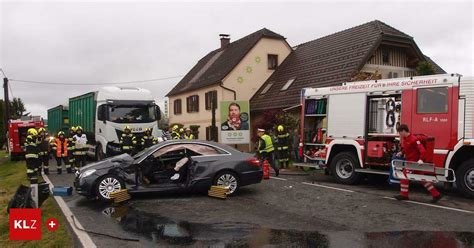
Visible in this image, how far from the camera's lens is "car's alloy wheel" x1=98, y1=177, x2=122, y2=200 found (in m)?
9.34

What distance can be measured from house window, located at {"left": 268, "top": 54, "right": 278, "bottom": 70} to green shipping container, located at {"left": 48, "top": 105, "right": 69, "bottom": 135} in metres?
13.1

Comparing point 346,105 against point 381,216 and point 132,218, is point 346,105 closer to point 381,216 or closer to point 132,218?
point 381,216

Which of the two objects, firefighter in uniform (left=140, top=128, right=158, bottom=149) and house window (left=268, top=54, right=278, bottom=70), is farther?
house window (left=268, top=54, right=278, bottom=70)

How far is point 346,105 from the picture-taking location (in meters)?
12.2

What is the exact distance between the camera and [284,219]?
25.7ft

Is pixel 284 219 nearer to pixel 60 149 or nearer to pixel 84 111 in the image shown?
pixel 60 149

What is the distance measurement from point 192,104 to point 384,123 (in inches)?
910

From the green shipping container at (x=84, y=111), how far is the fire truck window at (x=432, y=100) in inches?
515

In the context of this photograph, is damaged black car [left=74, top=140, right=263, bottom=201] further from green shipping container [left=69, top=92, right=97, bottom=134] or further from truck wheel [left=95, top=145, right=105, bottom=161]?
green shipping container [left=69, top=92, right=97, bottom=134]

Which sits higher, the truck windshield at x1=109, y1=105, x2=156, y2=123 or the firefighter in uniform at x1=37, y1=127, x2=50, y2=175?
the truck windshield at x1=109, y1=105, x2=156, y2=123

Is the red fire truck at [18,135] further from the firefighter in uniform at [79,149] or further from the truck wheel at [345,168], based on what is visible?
the truck wheel at [345,168]

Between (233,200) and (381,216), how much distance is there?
3.17 m

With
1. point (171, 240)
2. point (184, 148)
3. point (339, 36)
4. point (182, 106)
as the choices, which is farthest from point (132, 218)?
point (182, 106)

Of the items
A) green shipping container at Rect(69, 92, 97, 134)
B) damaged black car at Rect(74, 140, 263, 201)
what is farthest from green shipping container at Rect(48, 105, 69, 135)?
damaged black car at Rect(74, 140, 263, 201)
